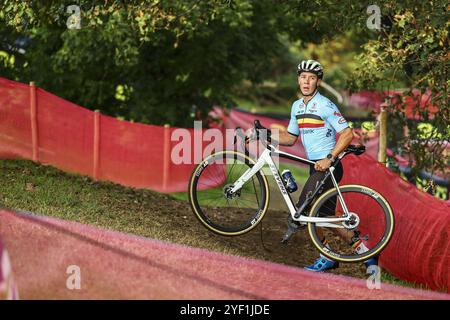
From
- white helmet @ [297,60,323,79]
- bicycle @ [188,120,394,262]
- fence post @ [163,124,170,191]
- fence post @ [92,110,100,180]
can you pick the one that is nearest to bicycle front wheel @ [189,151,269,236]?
bicycle @ [188,120,394,262]

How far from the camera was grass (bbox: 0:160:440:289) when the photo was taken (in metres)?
8.35

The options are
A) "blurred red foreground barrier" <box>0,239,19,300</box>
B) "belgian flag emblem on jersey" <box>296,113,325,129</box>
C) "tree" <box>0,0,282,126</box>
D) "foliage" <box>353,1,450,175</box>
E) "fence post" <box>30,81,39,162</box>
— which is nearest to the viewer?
"blurred red foreground barrier" <box>0,239,19,300</box>

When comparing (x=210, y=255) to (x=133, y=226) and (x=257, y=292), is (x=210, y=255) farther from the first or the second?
(x=133, y=226)

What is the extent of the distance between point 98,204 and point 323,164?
10.9 feet

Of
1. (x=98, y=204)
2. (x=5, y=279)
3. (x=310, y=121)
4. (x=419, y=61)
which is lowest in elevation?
(x=5, y=279)

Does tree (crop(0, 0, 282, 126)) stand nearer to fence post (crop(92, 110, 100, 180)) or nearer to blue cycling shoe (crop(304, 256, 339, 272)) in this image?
fence post (crop(92, 110, 100, 180))

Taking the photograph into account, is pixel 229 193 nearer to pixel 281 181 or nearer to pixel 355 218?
pixel 281 181

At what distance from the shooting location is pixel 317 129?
24.7 ft

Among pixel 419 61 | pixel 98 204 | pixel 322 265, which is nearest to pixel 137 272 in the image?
pixel 322 265

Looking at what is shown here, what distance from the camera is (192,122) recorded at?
17.8m

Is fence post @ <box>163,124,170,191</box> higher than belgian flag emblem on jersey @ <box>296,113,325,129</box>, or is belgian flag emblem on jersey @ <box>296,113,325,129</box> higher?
belgian flag emblem on jersey @ <box>296,113,325,129</box>

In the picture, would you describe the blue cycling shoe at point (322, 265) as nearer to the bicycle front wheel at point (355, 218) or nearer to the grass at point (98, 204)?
the bicycle front wheel at point (355, 218)

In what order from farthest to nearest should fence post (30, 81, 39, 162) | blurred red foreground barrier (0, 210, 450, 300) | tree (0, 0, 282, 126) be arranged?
tree (0, 0, 282, 126), fence post (30, 81, 39, 162), blurred red foreground barrier (0, 210, 450, 300)

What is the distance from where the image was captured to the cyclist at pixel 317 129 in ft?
24.4
